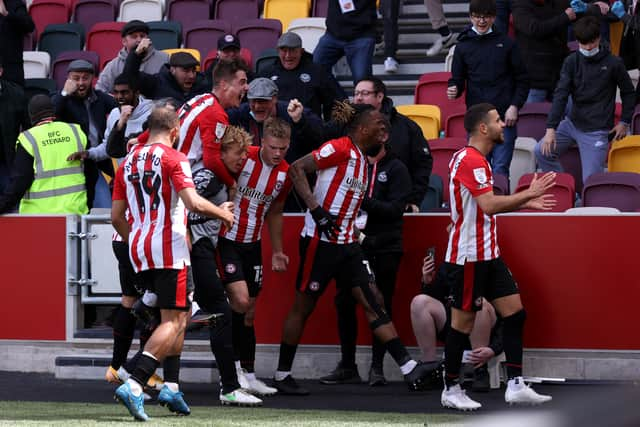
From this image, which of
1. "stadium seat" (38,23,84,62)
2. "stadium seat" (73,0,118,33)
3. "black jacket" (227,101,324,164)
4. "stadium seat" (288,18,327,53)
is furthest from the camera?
"stadium seat" (73,0,118,33)

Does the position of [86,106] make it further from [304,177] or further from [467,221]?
[467,221]

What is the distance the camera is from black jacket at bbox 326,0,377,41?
1230 centimetres

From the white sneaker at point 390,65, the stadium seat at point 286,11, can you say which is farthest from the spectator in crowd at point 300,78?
the stadium seat at point 286,11

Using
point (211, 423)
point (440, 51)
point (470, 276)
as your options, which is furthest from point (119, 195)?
point (440, 51)

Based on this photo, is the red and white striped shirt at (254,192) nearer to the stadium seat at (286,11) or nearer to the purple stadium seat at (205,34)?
the purple stadium seat at (205,34)

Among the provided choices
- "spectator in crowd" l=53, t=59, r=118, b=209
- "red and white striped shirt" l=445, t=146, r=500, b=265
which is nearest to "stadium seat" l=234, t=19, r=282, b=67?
"spectator in crowd" l=53, t=59, r=118, b=209

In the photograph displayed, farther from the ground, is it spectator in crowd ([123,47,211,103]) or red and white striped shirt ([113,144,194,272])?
spectator in crowd ([123,47,211,103])

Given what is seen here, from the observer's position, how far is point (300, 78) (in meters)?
10.8

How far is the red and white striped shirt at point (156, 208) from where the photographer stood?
7641 mm

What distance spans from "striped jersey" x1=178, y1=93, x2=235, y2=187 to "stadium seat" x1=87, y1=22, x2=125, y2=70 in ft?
20.3

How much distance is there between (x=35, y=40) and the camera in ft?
50.5

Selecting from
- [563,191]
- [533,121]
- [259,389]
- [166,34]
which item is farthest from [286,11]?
[259,389]

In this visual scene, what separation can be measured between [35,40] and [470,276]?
857 cm

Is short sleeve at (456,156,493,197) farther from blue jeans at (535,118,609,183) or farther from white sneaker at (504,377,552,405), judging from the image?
blue jeans at (535,118,609,183)
